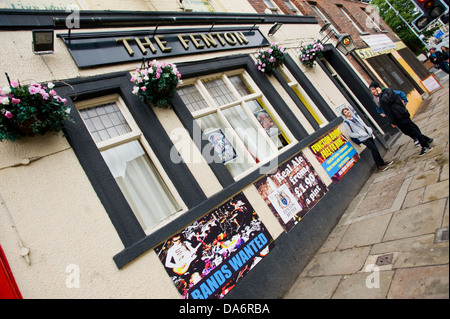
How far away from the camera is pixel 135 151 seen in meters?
4.23

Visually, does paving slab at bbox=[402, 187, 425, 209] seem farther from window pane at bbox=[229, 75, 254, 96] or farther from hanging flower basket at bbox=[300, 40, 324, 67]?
hanging flower basket at bbox=[300, 40, 324, 67]

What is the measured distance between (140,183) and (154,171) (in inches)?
13.3

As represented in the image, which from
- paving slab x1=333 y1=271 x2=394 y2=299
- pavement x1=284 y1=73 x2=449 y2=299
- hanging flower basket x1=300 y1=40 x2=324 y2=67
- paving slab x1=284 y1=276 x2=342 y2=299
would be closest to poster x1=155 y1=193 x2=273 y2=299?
paving slab x1=284 y1=276 x2=342 y2=299

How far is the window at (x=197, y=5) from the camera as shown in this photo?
6801 millimetres

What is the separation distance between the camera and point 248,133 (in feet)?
19.5

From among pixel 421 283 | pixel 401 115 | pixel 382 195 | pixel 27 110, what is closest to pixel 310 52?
pixel 401 115

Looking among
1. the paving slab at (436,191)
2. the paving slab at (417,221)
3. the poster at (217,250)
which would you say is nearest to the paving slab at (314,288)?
the poster at (217,250)

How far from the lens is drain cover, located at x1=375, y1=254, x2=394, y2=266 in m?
3.56

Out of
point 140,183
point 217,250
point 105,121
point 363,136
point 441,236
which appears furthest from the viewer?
point 363,136

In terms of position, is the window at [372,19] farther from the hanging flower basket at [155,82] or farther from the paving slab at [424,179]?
the hanging flower basket at [155,82]

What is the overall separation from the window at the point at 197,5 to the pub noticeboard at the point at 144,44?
4.39ft

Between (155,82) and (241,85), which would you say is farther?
(241,85)

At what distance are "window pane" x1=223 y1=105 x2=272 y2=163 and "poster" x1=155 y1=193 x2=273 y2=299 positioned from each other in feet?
4.85

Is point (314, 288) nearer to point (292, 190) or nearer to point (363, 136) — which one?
point (292, 190)
